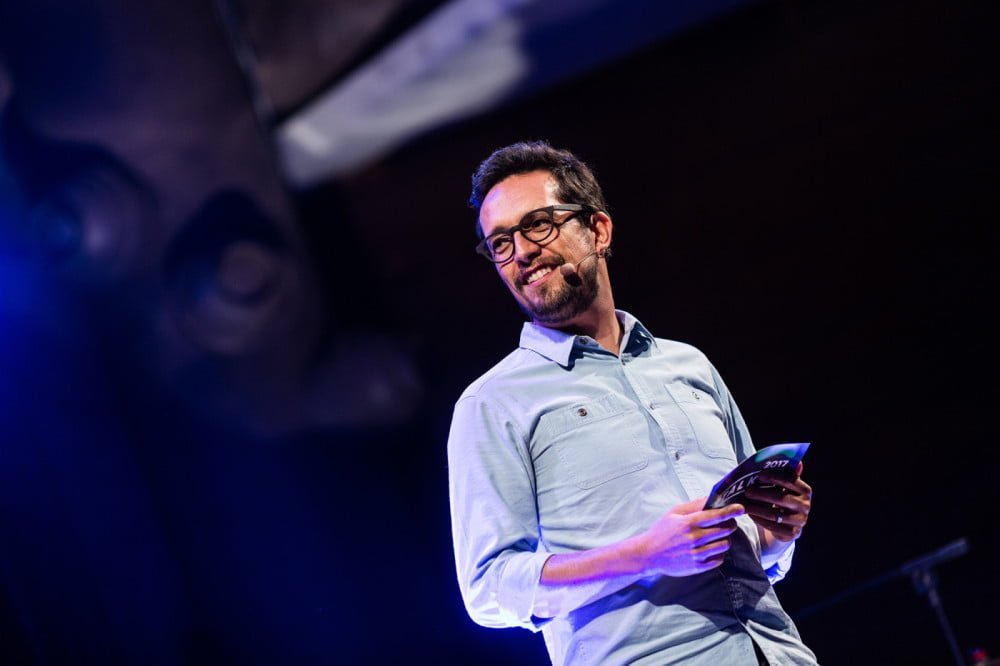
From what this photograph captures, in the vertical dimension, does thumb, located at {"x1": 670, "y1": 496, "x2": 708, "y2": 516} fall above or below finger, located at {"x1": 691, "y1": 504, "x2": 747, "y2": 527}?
above

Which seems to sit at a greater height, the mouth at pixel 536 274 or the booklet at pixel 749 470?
the mouth at pixel 536 274

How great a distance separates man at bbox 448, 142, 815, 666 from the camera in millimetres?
1310

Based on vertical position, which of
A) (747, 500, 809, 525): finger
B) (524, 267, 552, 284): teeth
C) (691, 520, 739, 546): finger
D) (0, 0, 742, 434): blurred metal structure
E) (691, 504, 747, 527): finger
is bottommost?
(747, 500, 809, 525): finger

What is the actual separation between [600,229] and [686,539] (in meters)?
0.81

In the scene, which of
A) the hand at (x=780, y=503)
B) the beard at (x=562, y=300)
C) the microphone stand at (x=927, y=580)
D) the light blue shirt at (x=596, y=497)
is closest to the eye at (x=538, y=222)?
the beard at (x=562, y=300)

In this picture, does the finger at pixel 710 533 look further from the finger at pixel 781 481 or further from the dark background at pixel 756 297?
the dark background at pixel 756 297

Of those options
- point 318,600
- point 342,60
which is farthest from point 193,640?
point 342,60

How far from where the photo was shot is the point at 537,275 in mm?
1685

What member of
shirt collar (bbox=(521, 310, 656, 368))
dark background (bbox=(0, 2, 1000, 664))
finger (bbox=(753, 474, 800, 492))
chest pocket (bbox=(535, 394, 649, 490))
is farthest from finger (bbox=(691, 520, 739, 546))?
dark background (bbox=(0, 2, 1000, 664))

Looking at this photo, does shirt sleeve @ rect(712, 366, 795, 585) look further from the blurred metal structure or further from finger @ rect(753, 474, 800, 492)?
the blurred metal structure

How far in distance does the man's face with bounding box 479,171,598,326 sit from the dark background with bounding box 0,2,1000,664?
3.35ft

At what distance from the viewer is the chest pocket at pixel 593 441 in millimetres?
1453

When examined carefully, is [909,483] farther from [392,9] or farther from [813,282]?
[392,9]

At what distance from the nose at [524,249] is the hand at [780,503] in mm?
630
